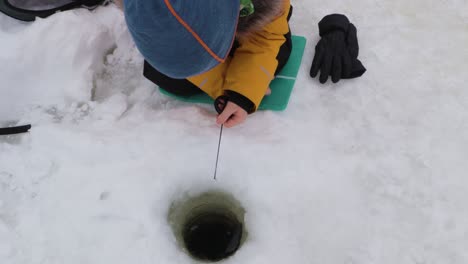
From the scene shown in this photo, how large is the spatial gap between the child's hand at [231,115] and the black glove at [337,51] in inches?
16.2

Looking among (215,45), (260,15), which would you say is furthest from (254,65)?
(215,45)

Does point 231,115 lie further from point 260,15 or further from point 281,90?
point 260,15

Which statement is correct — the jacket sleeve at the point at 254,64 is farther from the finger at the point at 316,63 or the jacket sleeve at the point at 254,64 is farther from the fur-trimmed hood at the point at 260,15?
the finger at the point at 316,63

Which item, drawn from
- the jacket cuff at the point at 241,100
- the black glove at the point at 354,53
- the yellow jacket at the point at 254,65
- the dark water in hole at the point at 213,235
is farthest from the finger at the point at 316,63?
the dark water in hole at the point at 213,235

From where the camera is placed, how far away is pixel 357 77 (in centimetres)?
172

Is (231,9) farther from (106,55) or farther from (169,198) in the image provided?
(106,55)

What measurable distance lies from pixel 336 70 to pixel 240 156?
54 centimetres

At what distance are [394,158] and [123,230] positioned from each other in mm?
967

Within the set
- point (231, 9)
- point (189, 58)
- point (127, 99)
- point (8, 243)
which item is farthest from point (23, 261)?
point (231, 9)

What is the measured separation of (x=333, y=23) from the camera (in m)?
1.80

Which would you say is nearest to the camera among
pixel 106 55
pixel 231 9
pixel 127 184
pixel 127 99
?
pixel 231 9

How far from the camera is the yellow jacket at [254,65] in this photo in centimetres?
144

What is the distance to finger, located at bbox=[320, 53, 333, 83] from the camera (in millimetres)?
1675

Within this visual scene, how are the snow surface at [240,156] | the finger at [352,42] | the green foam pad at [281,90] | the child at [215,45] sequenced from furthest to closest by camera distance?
the finger at [352,42] → the green foam pad at [281,90] → the snow surface at [240,156] → the child at [215,45]
